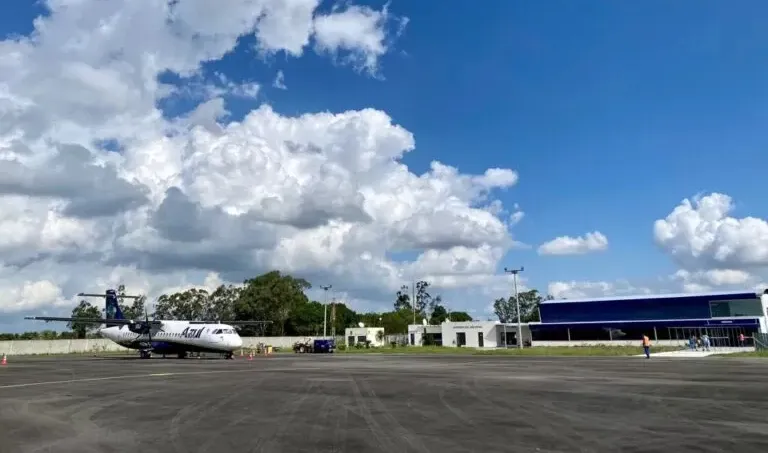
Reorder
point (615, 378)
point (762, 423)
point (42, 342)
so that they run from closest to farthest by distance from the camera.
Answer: point (762, 423) → point (615, 378) → point (42, 342)

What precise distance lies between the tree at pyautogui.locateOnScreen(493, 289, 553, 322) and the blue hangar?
59.9 m

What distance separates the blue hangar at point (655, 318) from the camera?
225 ft

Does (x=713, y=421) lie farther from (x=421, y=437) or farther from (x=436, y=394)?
(x=436, y=394)

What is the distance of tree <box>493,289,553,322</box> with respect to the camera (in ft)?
479

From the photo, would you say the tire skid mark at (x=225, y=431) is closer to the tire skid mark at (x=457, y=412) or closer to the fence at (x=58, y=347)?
the tire skid mark at (x=457, y=412)

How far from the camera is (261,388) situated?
20.8m

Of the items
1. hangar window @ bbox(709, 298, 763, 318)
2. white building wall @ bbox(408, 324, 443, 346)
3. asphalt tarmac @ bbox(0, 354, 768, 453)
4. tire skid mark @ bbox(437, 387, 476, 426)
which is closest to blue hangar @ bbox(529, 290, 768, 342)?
hangar window @ bbox(709, 298, 763, 318)

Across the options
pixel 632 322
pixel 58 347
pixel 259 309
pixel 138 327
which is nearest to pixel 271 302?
pixel 259 309

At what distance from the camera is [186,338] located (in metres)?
50.7

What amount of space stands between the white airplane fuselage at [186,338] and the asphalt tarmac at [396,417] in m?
27.9

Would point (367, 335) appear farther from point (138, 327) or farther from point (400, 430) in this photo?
point (400, 430)

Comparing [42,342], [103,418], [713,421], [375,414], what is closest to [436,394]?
[375,414]

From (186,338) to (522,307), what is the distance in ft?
369

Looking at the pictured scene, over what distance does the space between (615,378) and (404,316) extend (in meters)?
110
